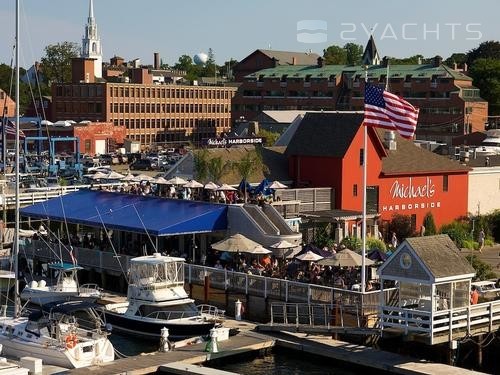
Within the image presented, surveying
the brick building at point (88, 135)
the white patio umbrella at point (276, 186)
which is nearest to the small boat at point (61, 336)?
the white patio umbrella at point (276, 186)

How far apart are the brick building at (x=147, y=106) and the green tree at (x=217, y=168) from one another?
77001 mm

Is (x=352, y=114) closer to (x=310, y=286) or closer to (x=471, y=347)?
(x=310, y=286)

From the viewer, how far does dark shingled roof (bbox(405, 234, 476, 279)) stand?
32.5m

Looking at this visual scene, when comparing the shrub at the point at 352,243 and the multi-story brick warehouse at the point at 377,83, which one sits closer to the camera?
the shrub at the point at 352,243

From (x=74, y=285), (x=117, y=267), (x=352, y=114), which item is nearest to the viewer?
(x=74, y=285)

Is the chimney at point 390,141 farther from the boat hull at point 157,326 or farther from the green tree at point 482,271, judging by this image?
the boat hull at point 157,326

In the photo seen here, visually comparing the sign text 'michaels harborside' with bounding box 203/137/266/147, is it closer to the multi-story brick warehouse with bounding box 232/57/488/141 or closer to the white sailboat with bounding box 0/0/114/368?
the white sailboat with bounding box 0/0/114/368

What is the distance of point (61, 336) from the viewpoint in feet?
109

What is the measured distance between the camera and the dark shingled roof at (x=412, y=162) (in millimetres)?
58469

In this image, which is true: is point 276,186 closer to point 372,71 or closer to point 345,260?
point 345,260

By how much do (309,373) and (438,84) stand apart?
326 feet

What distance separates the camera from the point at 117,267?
46906 millimetres

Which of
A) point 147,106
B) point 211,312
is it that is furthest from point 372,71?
point 211,312

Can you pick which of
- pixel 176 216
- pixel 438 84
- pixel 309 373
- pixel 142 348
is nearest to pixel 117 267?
pixel 176 216
